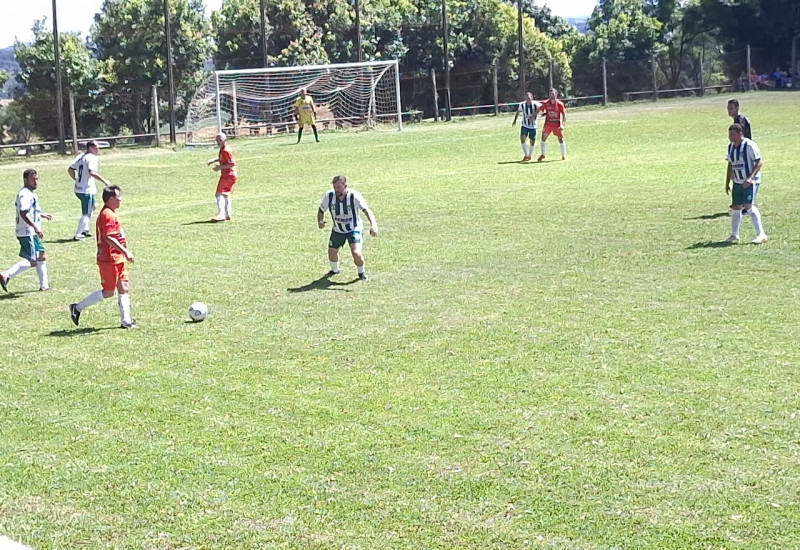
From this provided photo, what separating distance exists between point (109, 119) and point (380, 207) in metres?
30.8

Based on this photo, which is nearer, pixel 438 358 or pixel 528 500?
pixel 528 500

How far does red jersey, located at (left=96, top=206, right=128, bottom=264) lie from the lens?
12969mm

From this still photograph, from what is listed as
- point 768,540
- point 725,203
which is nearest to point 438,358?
point 768,540

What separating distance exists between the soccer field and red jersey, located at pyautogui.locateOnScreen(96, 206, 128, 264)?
80cm

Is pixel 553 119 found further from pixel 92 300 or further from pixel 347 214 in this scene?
pixel 92 300

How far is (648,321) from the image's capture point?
12484 mm

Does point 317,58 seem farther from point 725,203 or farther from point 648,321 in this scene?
point 648,321

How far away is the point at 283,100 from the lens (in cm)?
4841

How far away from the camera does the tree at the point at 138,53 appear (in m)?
51.1

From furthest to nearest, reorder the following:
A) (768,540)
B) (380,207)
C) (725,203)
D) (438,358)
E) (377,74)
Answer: (377,74) < (380,207) < (725,203) < (438,358) < (768,540)

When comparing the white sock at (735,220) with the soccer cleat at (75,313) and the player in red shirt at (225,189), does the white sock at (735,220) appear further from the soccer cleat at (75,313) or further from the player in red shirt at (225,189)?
the player in red shirt at (225,189)

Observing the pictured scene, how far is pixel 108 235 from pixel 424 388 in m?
4.52

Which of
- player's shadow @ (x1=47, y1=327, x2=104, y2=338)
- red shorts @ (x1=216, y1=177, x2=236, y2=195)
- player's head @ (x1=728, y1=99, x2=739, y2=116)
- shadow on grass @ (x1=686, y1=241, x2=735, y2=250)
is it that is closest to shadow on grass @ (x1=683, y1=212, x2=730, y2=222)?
player's head @ (x1=728, y1=99, x2=739, y2=116)

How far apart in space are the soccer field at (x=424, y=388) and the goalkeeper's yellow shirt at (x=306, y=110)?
20.4 meters
